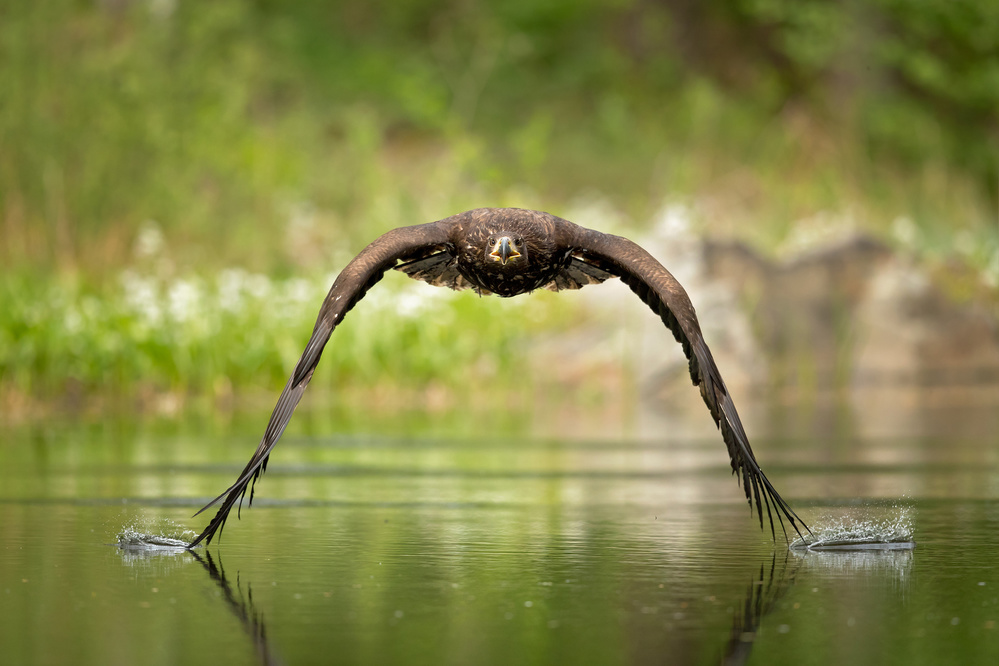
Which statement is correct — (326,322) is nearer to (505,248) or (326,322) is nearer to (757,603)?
(505,248)

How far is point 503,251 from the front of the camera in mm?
7855

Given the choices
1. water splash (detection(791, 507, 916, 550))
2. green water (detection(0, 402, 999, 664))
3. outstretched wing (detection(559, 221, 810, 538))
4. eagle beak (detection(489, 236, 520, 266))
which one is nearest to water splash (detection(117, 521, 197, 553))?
green water (detection(0, 402, 999, 664))

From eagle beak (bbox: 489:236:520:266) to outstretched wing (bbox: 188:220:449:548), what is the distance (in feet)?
1.07

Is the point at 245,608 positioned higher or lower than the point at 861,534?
lower

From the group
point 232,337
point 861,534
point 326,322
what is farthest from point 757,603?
point 232,337

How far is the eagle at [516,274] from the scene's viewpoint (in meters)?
6.44

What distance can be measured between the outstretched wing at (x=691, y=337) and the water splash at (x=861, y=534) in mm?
146

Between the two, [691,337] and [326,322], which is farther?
[326,322]

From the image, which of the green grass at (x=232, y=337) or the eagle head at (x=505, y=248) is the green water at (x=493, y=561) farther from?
the green grass at (x=232, y=337)

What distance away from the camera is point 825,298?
727 inches

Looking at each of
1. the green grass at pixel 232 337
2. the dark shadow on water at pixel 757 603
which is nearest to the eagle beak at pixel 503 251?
the dark shadow on water at pixel 757 603

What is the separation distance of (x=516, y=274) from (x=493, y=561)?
2203 mm

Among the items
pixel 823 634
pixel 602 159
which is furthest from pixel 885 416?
pixel 602 159

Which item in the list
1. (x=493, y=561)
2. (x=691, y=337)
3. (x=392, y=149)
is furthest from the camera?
(x=392, y=149)
